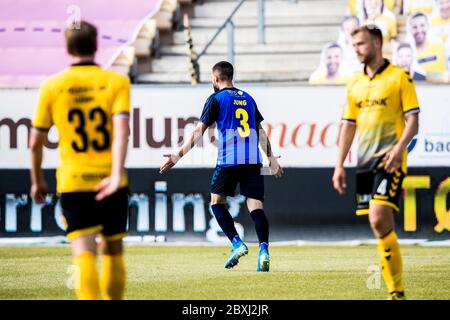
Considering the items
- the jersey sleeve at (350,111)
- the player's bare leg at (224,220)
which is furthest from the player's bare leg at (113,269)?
the player's bare leg at (224,220)

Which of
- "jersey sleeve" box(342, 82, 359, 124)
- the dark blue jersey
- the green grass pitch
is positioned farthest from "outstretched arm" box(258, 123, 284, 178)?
"jersey sleeve" box(342, 82, 359, 124)

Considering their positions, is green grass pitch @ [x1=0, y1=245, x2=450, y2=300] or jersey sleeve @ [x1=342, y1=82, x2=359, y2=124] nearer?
jersey sleeve @ [x1=342, y1=82, x2=359, y2=124]

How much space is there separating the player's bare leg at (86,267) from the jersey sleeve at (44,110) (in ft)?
2.50

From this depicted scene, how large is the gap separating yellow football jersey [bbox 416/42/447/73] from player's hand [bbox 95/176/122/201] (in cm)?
1432

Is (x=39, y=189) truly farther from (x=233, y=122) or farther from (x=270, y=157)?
(x=270, y=157)

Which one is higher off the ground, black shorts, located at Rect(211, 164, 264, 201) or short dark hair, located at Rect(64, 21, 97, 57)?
short dark hair, located at Rect(64, 21, 97, 57)

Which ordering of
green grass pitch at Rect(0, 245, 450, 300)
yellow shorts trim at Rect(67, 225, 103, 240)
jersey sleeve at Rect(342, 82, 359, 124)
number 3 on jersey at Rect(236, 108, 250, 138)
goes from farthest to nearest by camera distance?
1. number 3 on jersey at Rect(236, 108, 250, 138)
2. green grass pitch at Rect(0, 245, 450, 300)
3. jersey sleeve at Rect(342, 82, 359, 124)
4. yellow shorts trim at Rect(67, 225, 103, 240)

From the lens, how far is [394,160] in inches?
331

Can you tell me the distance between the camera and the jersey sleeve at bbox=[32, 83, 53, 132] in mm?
7066

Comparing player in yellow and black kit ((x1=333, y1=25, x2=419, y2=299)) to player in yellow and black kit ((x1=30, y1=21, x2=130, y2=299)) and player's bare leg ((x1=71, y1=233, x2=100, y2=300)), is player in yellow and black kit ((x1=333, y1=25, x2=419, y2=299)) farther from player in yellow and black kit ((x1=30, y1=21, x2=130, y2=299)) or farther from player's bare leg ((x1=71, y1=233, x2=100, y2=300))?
player's bare leg ((x1=71, y1=233, x2=100, y2=300))

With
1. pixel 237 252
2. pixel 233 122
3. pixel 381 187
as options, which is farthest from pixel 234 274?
pixel 381 187

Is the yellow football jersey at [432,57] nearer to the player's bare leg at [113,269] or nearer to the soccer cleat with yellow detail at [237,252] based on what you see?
the soccer cleat with yellow detail at [237,252]
